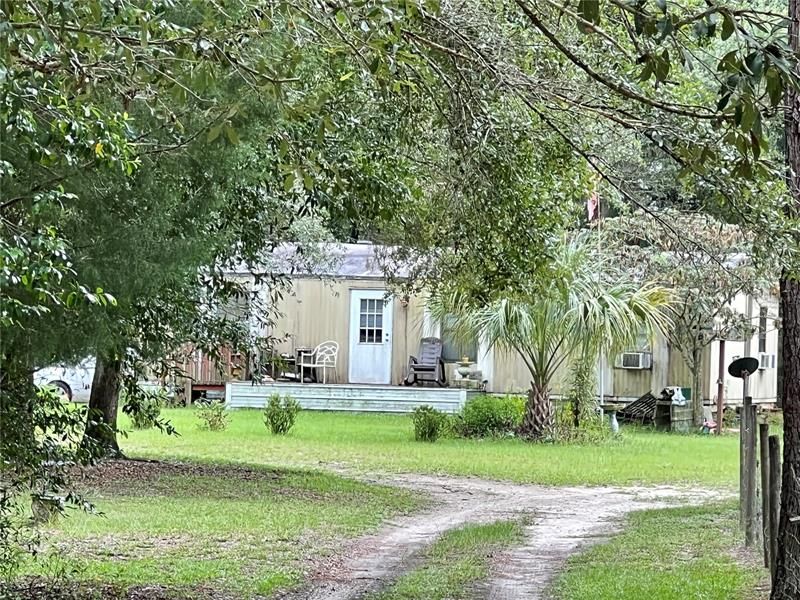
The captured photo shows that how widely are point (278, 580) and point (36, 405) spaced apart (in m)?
2.48

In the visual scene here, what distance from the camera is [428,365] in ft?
80.5

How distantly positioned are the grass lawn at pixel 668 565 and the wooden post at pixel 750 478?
0.60 feet

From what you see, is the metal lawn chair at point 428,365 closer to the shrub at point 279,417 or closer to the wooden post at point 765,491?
the shrub at point 279,417

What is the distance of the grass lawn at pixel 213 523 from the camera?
7879mm

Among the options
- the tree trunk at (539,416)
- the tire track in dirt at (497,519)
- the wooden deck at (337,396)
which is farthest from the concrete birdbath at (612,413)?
the tire track in dirt at (497,519)

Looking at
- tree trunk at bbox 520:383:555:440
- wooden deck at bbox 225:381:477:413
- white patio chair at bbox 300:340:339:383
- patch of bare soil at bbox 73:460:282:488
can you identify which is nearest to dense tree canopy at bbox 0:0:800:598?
patch of bare soil at bbox 73:460:282:488

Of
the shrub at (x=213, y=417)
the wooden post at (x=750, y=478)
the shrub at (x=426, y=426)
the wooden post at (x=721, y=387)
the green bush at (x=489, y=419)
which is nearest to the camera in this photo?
the wooden post at (x=750, y=478)

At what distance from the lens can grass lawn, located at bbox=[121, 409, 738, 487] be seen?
15.0 metres

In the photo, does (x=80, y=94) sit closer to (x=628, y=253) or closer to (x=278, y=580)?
(x=278, y=580)

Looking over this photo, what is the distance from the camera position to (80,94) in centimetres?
514

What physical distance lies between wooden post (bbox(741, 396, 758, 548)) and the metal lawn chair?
15.4 metres

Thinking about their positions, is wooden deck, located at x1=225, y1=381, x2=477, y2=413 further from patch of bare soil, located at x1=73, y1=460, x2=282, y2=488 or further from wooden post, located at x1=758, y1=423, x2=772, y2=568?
wooden post, located at x1=758, y1=423, x2=772, y2=568

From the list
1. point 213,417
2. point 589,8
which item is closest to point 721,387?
point 213,417

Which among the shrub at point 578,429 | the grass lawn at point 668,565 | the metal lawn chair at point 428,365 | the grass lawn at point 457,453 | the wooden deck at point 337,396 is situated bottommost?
the grass lawn at point 668,565
